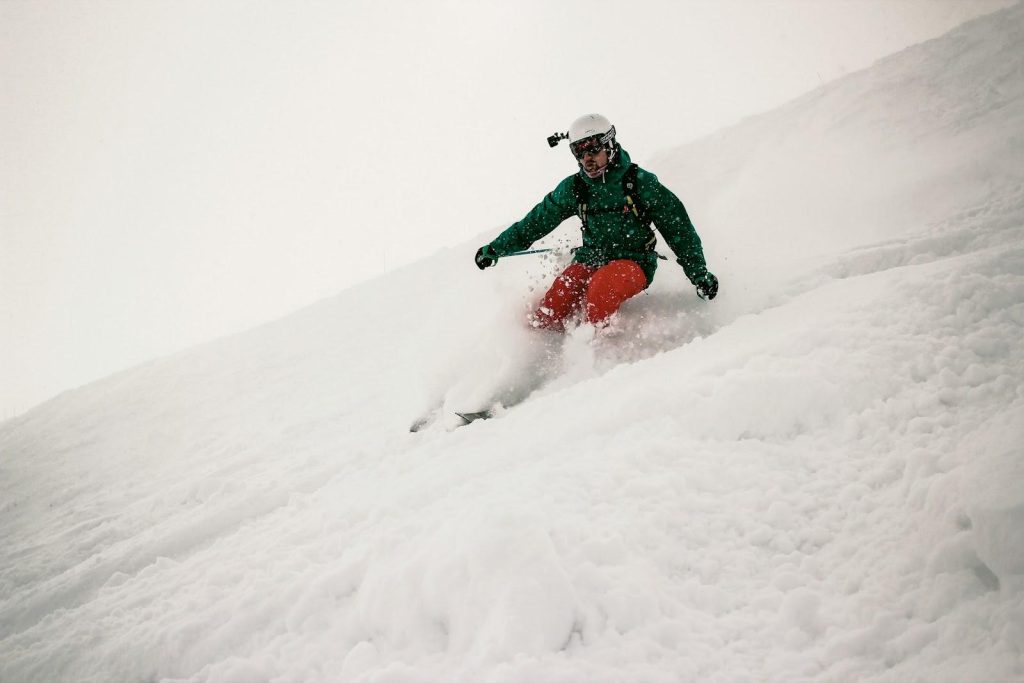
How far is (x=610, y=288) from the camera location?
433 cm

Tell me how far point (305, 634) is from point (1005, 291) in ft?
11.6

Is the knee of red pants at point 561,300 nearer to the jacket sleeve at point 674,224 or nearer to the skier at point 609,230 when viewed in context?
the skier at point 609,230

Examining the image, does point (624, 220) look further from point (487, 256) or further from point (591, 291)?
point (487, 256)

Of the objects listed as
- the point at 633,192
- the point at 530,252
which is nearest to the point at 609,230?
the point at 633,192

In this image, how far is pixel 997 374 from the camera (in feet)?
6.96

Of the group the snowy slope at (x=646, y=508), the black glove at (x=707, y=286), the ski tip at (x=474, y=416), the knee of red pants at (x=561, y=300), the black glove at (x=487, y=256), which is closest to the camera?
the snowy slope at (x=646, y=508)

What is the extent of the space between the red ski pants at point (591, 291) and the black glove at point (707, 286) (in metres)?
0.47

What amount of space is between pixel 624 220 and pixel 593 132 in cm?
81

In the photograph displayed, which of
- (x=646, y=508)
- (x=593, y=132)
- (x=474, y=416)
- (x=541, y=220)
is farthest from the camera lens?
(x=541, y=220)

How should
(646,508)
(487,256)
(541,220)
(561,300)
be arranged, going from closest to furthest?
(646,508)
(561,300)
(541,220)
(487,256)

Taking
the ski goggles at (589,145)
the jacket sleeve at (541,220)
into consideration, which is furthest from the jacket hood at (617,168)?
the jacket sleeve at (541,220)

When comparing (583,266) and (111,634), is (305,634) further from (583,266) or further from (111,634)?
(583,266)

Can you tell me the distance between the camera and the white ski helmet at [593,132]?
4320 millimetres

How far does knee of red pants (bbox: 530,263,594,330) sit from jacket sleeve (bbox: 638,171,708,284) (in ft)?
2.56
